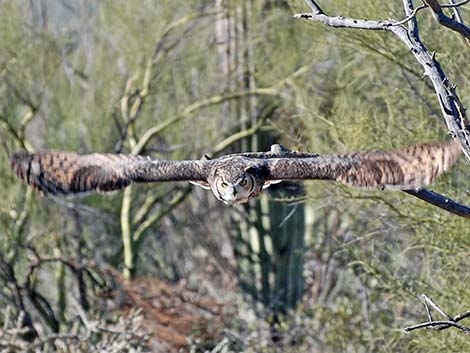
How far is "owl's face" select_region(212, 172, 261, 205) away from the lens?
20.5ft

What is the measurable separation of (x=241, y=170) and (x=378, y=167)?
65cm

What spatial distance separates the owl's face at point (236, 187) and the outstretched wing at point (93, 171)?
17 cm

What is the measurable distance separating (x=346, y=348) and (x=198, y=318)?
2231 millimetres

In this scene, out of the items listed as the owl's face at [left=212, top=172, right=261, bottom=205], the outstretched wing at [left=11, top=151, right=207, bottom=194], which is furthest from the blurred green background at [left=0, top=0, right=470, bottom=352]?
the owl's face at [left=212, top=172, right=261, bottom=205]

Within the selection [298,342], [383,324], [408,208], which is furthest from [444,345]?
[298,342]

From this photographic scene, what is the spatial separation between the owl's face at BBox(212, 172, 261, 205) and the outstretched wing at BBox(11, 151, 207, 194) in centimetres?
17

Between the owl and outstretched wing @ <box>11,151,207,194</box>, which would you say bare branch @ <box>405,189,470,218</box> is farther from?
outstretched wing @ <box>11,151,207,194</box>

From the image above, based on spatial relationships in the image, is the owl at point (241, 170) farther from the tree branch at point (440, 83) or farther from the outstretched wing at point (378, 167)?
the tree branch at point (440, 83)

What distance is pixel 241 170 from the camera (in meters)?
6.32

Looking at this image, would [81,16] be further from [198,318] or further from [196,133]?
[198,318]

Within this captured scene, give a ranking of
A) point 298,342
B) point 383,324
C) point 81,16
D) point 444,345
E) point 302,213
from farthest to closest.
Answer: point 81,16, point 302,213, point 298,342, point 383,324, point 444,345

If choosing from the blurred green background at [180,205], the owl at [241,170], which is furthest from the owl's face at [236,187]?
the blurred green background at [180,205]

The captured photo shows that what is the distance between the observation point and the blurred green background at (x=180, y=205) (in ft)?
39.2

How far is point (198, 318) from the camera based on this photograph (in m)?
13.4
